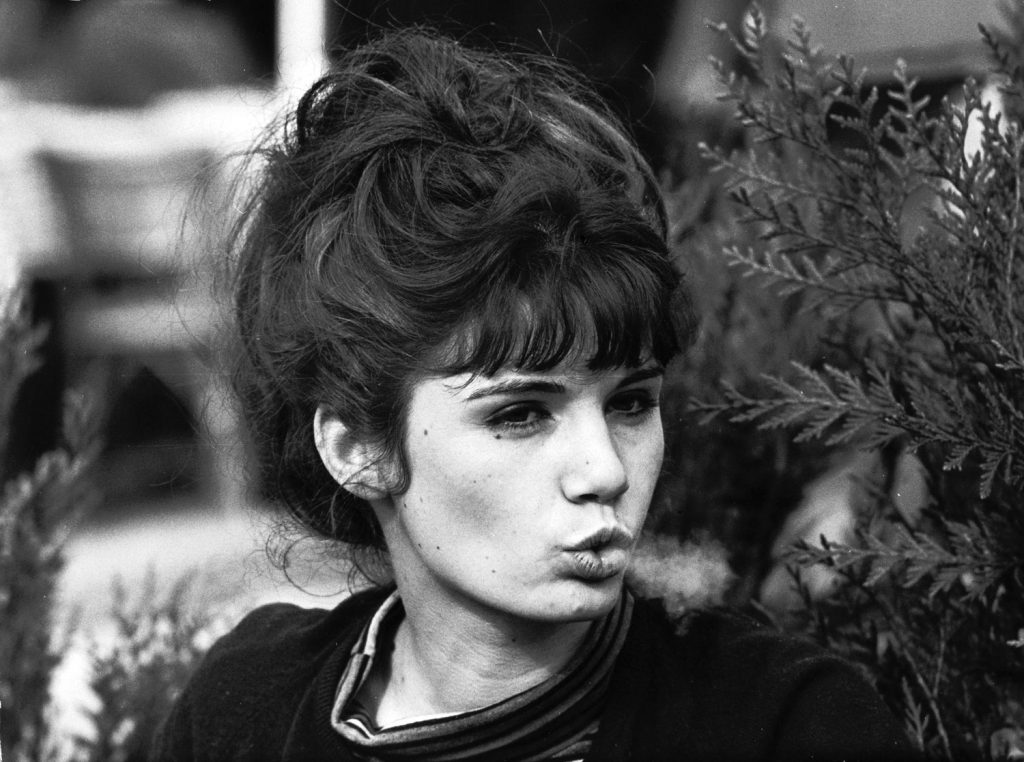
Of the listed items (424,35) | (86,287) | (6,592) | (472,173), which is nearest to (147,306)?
(86,287)

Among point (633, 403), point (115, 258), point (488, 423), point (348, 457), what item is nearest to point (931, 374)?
point (633, 403)

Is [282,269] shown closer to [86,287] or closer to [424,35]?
[424,35]

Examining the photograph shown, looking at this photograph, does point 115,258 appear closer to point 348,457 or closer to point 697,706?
point 348,457

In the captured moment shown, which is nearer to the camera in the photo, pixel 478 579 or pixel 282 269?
pixel 478 579

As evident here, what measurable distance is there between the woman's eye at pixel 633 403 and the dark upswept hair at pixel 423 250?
0.07 metres

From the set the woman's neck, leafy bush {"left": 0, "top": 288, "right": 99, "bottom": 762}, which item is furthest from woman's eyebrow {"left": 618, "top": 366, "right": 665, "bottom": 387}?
leafy bush {"left": 0, "top": 288, "right": 99, "bottom": 762}

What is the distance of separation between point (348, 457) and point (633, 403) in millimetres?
468

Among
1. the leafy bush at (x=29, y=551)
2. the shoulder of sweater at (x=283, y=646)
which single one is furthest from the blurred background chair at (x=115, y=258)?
the shoulder of sweater at (x=283, y=646)

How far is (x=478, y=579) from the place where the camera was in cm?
195

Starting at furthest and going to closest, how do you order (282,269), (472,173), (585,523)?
(282,269)
(472,173)
(585,523)

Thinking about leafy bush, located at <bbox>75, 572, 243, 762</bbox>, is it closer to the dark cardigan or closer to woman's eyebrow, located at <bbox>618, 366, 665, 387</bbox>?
the dark cardigan

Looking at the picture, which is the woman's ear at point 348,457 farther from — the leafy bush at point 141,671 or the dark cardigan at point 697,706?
the leafy bush at point 141,671

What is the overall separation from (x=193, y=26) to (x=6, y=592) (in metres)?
3.00

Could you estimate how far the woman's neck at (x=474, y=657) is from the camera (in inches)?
80.9
